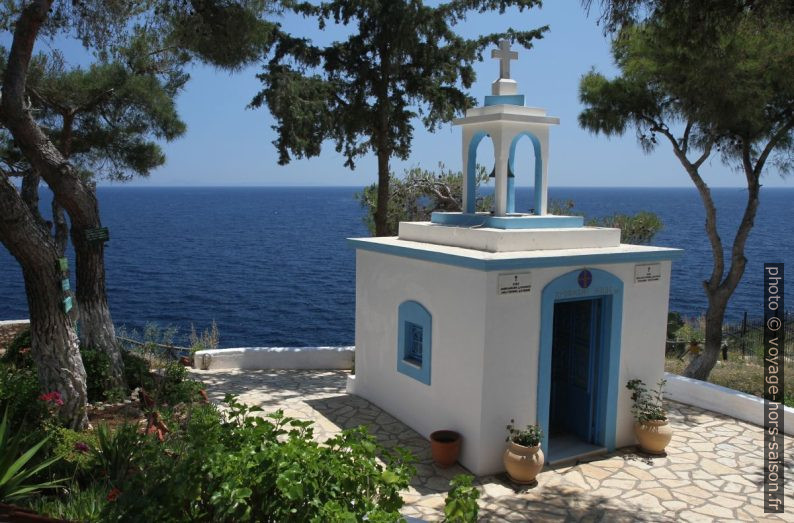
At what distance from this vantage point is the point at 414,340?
8922 mm

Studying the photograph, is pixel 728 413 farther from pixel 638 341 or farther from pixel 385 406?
pixel 385 406

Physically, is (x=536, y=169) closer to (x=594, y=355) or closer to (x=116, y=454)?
(x=594, y=355)

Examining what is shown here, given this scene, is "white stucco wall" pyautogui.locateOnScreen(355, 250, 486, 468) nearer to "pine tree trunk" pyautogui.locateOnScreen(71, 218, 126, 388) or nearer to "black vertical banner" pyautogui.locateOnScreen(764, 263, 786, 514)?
"black vertical banner" pyautogui.locateOnScreen(764, 263, 786, 514)

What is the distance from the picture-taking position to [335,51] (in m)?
12.3

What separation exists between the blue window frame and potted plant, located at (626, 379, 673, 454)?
8.66ft

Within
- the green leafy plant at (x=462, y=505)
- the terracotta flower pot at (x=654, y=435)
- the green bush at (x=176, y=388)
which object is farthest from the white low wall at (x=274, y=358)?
the green leafy plant at (x=462, y=505)

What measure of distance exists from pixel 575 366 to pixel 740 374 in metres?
6.86

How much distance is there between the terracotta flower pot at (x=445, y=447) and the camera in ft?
24.8

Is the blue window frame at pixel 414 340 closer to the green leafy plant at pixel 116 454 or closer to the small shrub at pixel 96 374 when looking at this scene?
the green leafy plant at pixel 116 454

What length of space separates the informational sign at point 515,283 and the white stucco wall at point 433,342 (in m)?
0.24

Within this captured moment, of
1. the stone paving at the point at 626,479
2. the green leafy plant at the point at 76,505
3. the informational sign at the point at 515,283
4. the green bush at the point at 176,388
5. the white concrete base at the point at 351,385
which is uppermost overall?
the informational sign at the point at 515,283

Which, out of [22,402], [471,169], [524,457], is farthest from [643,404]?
[22,402]

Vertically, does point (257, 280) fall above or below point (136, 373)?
below

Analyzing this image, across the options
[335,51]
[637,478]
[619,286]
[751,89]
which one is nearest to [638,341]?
[619,286]
